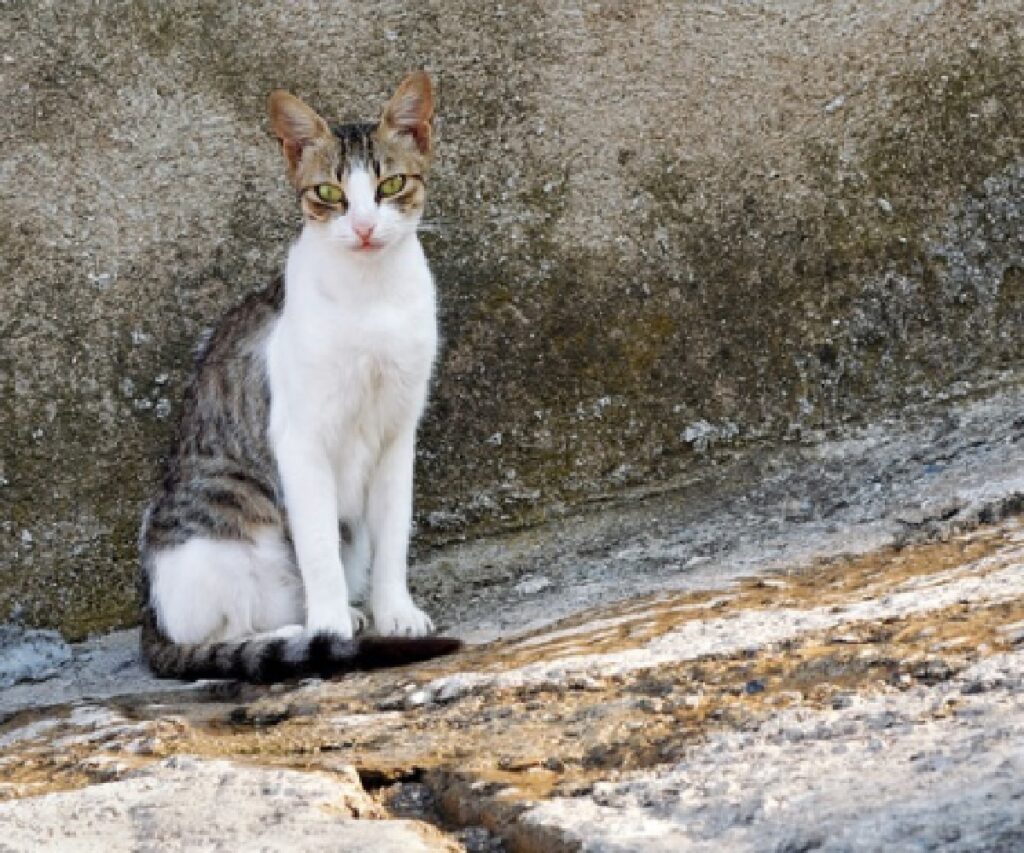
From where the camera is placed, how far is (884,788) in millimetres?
2736

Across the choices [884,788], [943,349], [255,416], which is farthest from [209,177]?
[884,788]

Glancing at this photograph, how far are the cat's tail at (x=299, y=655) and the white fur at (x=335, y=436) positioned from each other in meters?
0.13

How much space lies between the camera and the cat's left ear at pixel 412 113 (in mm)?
4715

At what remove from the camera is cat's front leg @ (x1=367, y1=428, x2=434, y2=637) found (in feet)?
15.9

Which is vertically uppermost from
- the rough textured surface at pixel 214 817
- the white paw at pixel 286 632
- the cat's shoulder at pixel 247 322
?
the cat's shoulder at pixel 247 322

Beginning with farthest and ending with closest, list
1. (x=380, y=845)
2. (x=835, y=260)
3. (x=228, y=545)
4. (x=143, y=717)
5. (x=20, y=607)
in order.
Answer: (x=835, y=260), (x=20, y=607), (x=228, y=545), (x=143, y=717), (x=380, y=845)

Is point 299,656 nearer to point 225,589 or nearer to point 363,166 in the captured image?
point 225,589

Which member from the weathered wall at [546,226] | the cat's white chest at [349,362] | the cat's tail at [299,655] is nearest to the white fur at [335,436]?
the cat's white chest at [349,362]

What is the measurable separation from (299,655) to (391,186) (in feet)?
4.43

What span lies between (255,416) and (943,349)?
251cm

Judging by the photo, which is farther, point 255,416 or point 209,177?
point 209,177

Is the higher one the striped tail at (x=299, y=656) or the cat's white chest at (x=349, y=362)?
the cat's white chest at (x=349, y=362)

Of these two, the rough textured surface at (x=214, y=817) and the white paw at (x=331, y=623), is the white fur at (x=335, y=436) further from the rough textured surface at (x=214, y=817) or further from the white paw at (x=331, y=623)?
the rough textured surface at (x=214, y=817)

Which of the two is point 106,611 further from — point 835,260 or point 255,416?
point 835,260
